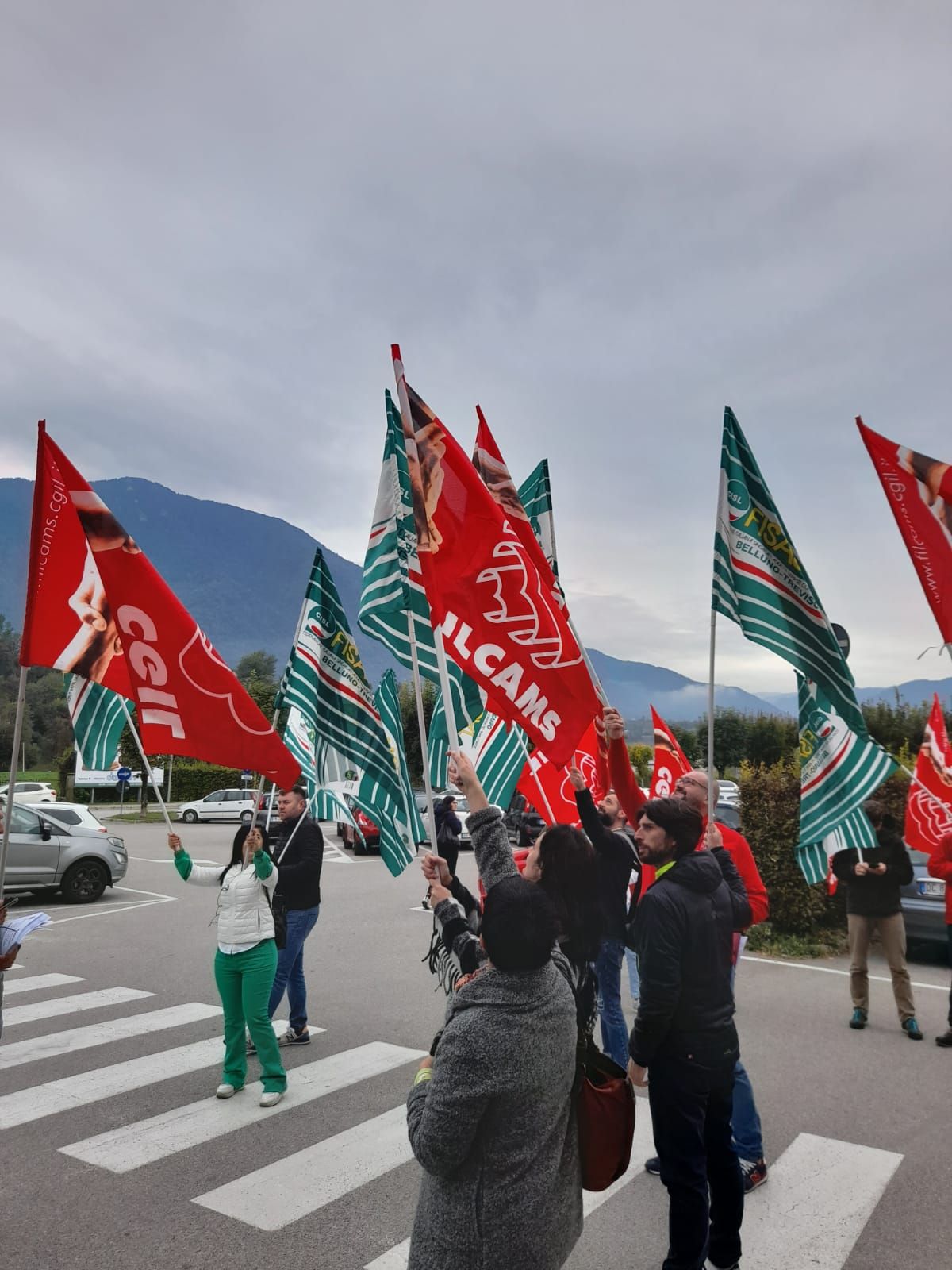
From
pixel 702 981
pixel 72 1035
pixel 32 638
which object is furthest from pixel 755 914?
pixel 72 1035

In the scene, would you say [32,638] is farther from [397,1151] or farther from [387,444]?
[397,1151]

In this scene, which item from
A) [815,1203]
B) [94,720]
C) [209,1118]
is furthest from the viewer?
[94,720]

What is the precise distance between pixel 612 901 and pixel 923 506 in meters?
3.08

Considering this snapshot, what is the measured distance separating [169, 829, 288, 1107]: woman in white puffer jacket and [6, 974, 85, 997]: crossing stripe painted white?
3.91 m

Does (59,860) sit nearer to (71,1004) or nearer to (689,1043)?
(71,1004)

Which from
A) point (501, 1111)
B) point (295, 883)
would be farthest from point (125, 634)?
point (501, 1111)

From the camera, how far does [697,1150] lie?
12.0ft

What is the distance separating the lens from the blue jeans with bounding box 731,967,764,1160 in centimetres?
476

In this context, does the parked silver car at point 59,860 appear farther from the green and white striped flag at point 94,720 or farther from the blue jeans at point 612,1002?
the blue jeans at point 612,1002

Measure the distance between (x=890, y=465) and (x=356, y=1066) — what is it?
17.6 ft

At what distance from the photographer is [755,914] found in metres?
5.09

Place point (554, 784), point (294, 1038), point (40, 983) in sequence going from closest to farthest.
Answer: point (294, 1038) < point (554, 784) < point (40, 983)

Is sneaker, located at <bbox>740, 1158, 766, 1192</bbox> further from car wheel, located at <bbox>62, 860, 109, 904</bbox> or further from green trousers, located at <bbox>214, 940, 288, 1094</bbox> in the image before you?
car wheel, located at <bbox>62, 860, 109, 904</bbox>

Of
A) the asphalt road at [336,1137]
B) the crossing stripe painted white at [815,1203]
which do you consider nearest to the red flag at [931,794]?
the asphalt road at [336,1137]
